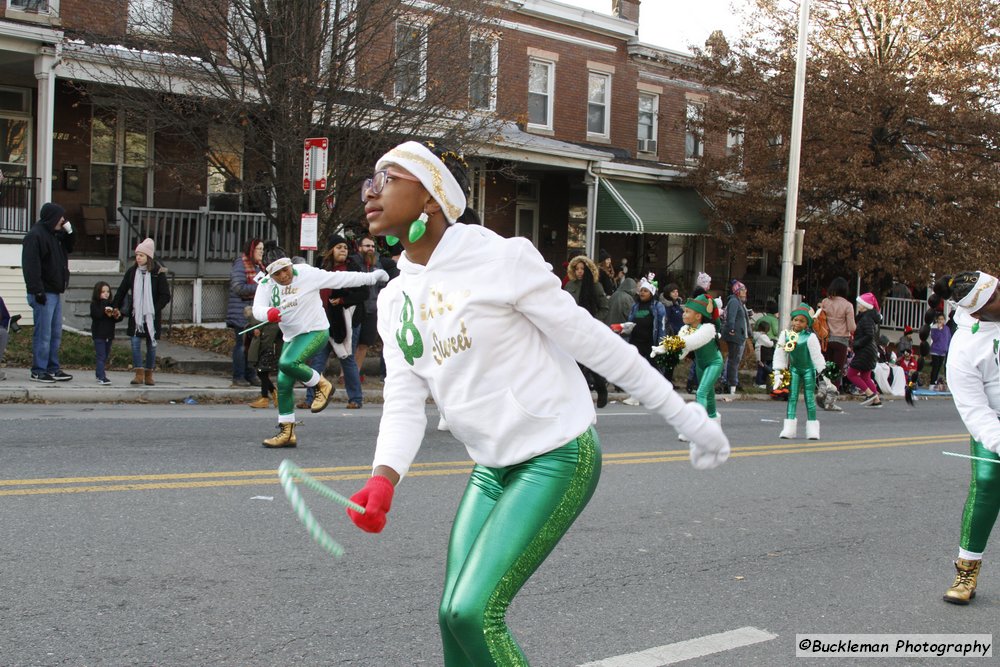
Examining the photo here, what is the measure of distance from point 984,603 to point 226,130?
13.0 m

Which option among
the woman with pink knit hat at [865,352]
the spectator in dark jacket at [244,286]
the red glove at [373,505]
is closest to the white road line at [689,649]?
the red glove at [373,505]

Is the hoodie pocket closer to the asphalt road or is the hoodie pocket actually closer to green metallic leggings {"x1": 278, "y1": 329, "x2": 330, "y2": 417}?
the asphalt road

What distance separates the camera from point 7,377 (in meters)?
13.2

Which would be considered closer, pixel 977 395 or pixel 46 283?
pixel 977 395

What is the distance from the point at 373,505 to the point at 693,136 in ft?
85.1

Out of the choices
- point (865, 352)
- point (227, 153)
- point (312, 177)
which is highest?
point (227, 153)

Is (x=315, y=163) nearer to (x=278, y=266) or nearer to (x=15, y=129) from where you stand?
(x=278, y=266)

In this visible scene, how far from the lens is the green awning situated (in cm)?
2595

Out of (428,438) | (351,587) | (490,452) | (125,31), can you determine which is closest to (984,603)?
(351,587)

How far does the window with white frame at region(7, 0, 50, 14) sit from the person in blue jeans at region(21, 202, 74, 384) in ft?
21.6

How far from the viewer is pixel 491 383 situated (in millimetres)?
3377

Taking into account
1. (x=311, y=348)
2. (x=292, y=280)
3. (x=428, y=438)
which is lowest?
(x=428, y=438)

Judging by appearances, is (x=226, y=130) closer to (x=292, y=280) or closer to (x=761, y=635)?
(x=292, y=280)

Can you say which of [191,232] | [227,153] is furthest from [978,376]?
[191,232]
